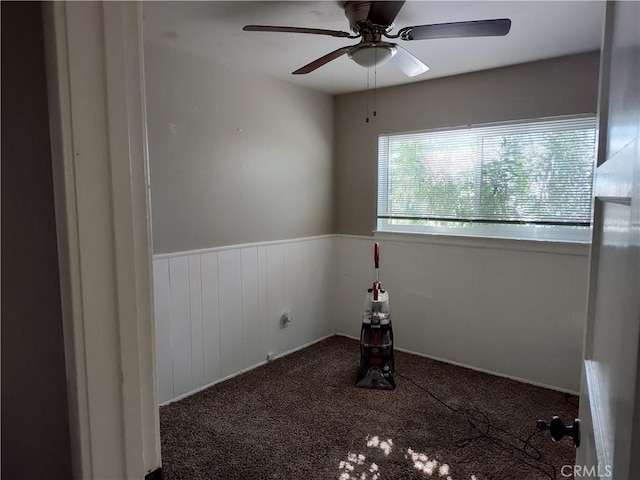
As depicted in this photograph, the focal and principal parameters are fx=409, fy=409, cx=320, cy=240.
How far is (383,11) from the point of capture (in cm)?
174

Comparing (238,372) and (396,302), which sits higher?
(396,302)

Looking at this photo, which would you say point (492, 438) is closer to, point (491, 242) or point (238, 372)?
point (491, 242)

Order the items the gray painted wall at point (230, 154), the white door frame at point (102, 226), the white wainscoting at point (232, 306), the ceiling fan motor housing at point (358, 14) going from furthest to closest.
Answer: the white wainscoting at point (232, 306), the gray painted wall at point (230, 154), the ceiling fan motor housing at point (358, 14), the white door frame at point (102, 226)

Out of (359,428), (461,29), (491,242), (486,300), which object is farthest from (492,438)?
(461,29)

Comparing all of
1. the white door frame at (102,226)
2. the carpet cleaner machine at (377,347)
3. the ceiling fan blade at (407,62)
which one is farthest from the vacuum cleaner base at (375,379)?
the white door frame at (102,226)

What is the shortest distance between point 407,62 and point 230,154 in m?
1.39

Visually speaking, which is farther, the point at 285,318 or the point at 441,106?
the point at 285,318

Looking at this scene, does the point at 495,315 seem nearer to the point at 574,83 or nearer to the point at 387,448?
the point at 387,448

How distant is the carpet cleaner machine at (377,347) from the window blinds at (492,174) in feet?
3.17

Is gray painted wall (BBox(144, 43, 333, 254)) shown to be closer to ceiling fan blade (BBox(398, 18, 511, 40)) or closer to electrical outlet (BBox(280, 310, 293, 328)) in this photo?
electrical outlet (BBox(280, 310, 293, 328))

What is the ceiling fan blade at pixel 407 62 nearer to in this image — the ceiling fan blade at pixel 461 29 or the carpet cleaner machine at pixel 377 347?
the ceiling fan blade at pixel 461 29

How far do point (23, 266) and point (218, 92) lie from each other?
254cm

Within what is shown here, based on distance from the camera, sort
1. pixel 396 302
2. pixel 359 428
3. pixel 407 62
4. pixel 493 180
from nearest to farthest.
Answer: pixel 407 62 < pixel 359 428 < pixel 493 180 < pixel 396 302

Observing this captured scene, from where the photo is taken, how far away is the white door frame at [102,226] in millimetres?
510
